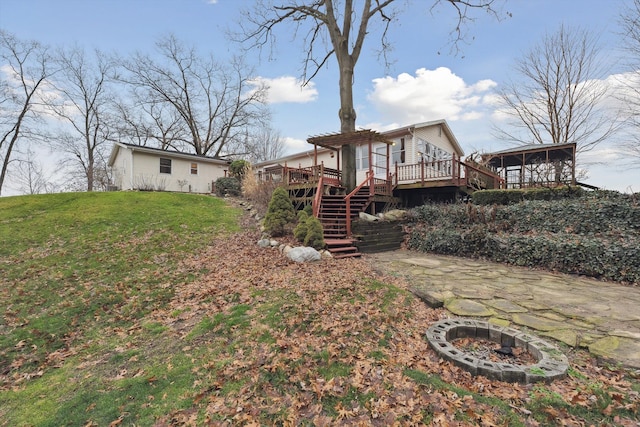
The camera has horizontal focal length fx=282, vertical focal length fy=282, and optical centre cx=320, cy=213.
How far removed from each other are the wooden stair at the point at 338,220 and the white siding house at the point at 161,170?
12748 millimetres

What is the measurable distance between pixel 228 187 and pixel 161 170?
5752 millimetres

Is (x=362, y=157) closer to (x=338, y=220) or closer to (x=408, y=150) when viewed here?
(x=408, y=150)

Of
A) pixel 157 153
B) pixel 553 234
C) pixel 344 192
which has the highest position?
pixel 157 153

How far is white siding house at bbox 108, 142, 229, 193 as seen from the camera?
1838 cm

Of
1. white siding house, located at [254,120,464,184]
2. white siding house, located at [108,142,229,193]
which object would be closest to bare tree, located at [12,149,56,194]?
white siding house, located at [108,142,229,193]

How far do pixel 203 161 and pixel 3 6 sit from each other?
525 inches

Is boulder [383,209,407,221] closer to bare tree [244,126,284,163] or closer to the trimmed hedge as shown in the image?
the trimmed hedge

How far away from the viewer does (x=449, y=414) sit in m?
2.17

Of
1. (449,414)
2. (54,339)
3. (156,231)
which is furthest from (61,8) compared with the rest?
(449,414)

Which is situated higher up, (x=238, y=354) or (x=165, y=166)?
(x=165, y=166)

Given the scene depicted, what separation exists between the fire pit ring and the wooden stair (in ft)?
14.8

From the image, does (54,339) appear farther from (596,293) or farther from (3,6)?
(3,6)

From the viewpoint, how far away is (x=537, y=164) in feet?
48.1

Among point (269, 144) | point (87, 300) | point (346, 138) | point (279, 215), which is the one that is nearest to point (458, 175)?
point (346, 138)
